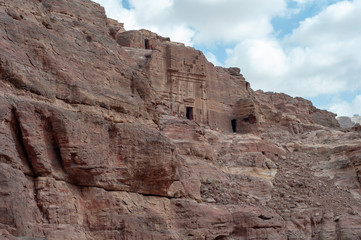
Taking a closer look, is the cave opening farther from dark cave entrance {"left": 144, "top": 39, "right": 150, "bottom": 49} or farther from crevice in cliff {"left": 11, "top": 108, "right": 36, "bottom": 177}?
crevice in cliff {"left": 11, "top": 108, "right": 36, "bottom": 177}

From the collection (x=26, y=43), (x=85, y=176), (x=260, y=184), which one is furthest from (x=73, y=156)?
(x=260, y=184)

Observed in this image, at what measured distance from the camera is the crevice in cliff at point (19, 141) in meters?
14.3

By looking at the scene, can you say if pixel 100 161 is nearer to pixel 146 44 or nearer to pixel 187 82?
pixel 187 82

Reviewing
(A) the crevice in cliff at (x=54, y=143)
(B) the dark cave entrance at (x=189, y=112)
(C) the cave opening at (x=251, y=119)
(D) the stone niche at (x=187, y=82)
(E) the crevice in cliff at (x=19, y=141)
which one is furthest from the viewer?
(C) the cave opening at (x=251, y=119)

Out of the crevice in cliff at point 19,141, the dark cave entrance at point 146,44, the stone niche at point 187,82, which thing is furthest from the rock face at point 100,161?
the dark cave entrance at point 146,44

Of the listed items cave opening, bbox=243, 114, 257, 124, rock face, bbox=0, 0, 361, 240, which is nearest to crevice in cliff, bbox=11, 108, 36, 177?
rock face, bbox=0, 0, 361, 240

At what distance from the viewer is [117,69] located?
19.9 m

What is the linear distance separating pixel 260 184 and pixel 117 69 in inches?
608

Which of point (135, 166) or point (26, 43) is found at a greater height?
point (26, 43)

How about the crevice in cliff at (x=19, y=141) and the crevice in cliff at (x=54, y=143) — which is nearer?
the crevice in cliff at (x=19, y=141)

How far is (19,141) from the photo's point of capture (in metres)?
14.4

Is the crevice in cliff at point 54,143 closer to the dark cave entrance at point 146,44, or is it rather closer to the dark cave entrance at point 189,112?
the dark cave entrance at point 189,112

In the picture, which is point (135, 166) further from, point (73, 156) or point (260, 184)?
point (260, 184)

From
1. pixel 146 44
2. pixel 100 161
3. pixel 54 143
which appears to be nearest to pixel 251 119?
pixel 146 44
